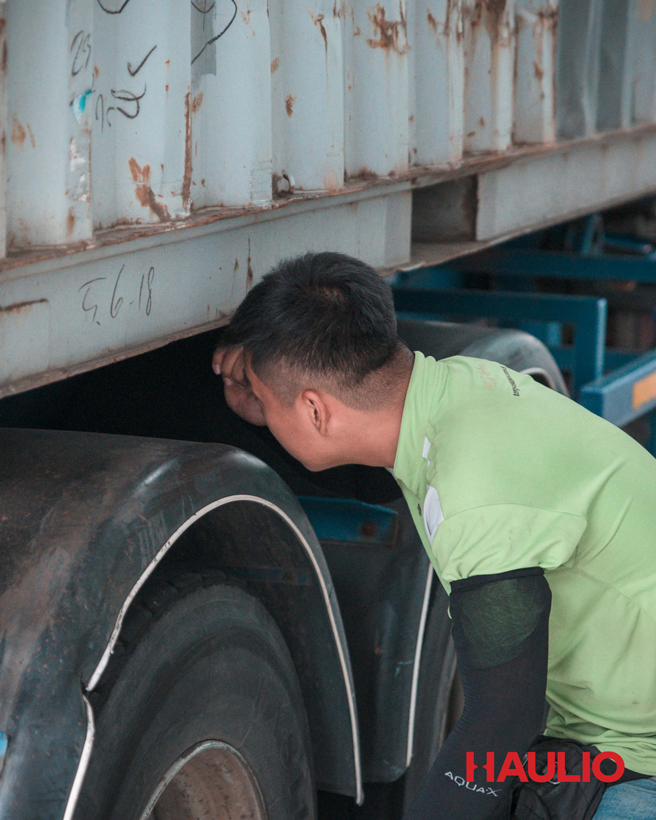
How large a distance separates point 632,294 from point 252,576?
13.0 ft

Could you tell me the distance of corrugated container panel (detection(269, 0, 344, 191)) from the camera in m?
1.74

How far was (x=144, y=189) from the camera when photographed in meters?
1.44

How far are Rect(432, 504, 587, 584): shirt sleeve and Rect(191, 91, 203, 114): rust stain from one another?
2.37 feet

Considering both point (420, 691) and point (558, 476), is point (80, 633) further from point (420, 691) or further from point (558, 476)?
point (420, 691)

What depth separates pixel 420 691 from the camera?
213 centimetres

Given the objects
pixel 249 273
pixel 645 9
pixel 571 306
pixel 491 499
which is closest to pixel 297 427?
pixel 249 273

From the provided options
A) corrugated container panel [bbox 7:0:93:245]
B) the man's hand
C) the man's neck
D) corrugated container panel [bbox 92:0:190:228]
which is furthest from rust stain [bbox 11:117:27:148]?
the man's neck

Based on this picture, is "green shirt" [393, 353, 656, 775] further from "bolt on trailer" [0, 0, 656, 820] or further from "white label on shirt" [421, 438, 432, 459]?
"bolt on trailer" [0, 0, 656, 820]

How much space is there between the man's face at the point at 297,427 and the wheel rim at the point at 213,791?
0.49 metres

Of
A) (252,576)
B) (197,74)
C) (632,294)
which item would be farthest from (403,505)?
(632,294)

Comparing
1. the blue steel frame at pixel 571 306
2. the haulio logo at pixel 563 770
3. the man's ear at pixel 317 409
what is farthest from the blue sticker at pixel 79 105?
the blue steel frame at pixel 571 306

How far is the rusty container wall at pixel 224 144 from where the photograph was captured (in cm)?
124

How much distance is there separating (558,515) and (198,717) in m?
0.60

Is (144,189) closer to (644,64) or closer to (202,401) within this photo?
(202,401)
